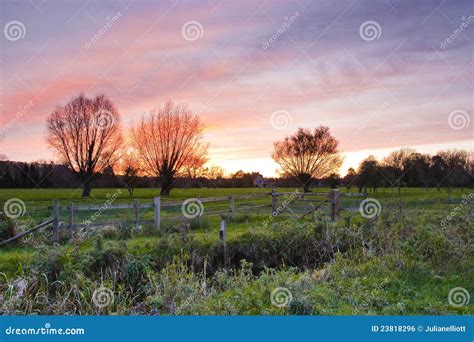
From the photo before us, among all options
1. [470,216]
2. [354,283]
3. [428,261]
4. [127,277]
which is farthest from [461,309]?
[127,277]

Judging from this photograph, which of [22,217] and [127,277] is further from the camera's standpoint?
[22,217]

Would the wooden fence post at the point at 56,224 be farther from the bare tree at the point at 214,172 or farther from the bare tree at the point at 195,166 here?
the bare tree at the point at 195,166

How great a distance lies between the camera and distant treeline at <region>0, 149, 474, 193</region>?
14.3 m

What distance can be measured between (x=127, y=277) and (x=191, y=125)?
60.7 ft

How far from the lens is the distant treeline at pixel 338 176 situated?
14.3m

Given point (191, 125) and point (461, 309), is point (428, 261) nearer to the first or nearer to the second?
point (461, 309)

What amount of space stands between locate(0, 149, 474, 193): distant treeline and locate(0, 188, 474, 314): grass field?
0.63 meters

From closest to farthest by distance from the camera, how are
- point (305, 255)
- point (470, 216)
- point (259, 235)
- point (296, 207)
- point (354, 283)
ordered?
point (354, 283)
point (470, 216)
point (305, 255)
point (259, 235)
point (296, 207)

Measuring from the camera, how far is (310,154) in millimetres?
38188

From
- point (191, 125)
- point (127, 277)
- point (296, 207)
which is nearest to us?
point (127, 277)

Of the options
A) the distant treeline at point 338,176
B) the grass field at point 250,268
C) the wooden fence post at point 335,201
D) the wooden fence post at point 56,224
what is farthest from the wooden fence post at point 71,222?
the wooden fence post at point 335,201

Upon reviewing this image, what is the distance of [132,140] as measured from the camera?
23.6 m

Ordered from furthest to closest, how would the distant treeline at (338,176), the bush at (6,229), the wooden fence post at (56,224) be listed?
the distant treeline at (338,176)
the wooden fence post at (56,224)
the bush at (6,229)

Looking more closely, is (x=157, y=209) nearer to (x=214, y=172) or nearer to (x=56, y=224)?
(x=56, y=224)
